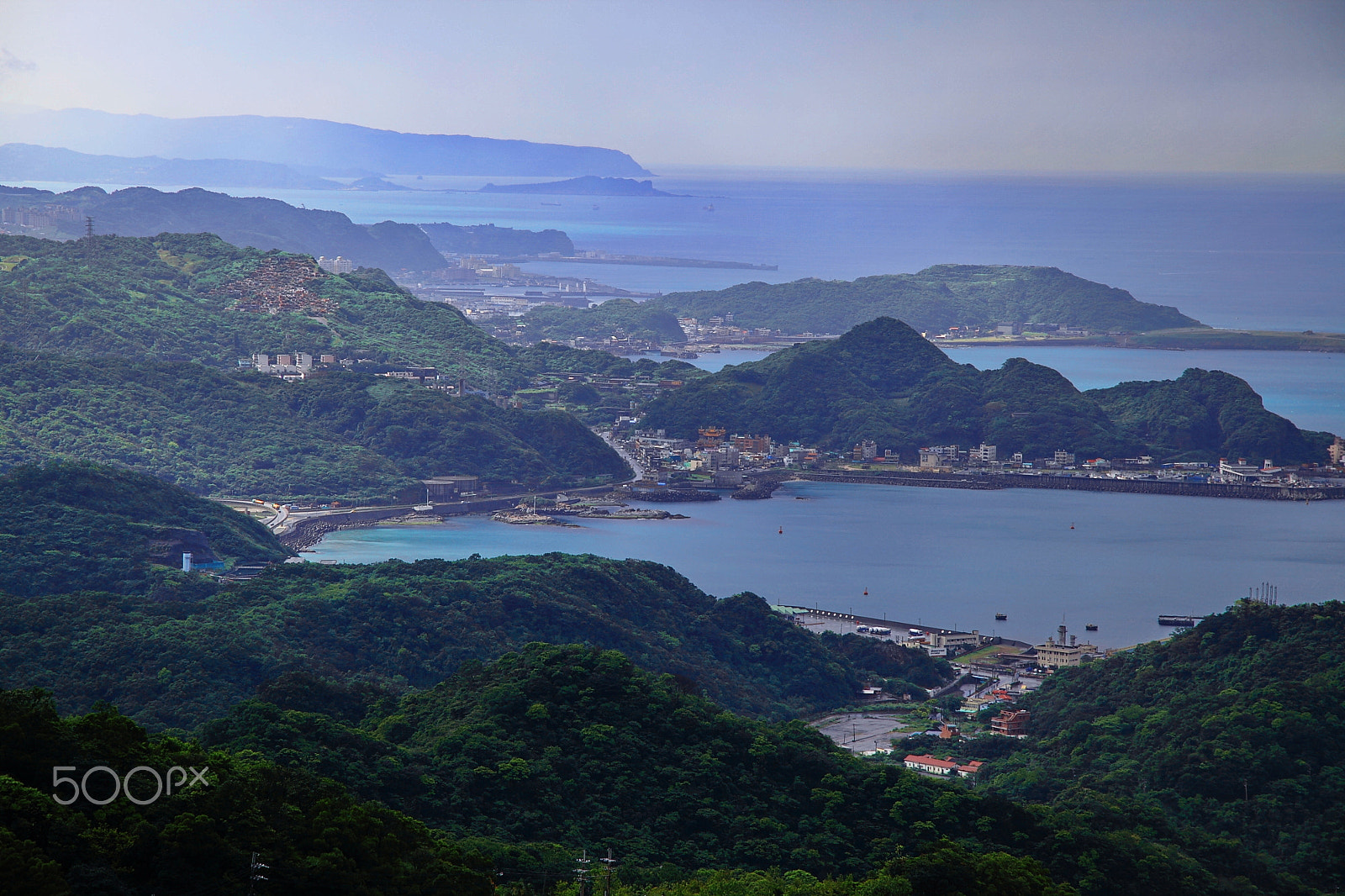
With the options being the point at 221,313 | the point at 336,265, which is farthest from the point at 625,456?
the point at 336,265

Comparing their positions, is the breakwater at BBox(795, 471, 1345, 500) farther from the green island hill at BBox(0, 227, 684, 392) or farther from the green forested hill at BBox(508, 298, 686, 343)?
the green forested hill at BBox(508, 298, 686, 343)

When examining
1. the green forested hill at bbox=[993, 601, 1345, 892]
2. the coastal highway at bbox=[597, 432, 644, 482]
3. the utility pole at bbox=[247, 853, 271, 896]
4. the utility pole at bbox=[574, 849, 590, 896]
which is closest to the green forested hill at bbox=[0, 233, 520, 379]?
the coastal highway at bbox=[597, 432, 644, 482]

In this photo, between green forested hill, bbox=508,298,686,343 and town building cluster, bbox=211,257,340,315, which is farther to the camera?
green forested hill, bbox=508,298,686,343

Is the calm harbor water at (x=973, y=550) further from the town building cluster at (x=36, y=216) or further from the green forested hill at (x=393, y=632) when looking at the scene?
the town building cluster at (x=36, y=216)

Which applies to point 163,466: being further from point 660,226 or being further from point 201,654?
point 660,226

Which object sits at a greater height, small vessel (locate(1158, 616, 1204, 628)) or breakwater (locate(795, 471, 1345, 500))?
breakwater (locate(795, 471, 1345, 500))

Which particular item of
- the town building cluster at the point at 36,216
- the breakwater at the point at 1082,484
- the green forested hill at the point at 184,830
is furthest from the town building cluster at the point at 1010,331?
the green forested hill at the point at 184,830

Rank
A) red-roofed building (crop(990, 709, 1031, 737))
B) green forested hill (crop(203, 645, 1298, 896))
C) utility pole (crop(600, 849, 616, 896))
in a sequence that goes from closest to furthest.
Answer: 1. utility pole (crop(600, 849, 616, 896))
2. green forested hill (crop(203, 645, 1298, 896))
3. red-roofed building (crop(990, 709, 1031, 737))
